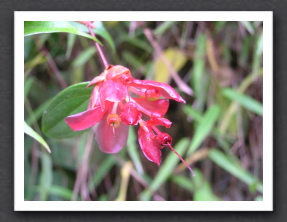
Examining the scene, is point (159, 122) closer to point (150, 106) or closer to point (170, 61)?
point (150, 106)

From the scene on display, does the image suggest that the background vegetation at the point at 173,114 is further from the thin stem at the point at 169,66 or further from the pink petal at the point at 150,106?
the pink petal at the point at 150,106

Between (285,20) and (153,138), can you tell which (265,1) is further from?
(153,138)

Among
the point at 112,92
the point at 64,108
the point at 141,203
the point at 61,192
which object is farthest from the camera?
the point at 61,192

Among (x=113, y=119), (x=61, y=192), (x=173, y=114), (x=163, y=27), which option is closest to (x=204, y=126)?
(x=173, y=114)

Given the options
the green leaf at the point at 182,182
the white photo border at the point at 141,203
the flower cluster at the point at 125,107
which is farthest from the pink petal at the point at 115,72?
the green leaf at the point at 182,182

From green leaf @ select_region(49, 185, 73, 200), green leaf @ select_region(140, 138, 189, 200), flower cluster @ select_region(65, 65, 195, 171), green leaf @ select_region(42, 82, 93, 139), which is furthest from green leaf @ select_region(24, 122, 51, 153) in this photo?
green leaf @ select_region(140, 138, 189, 200)

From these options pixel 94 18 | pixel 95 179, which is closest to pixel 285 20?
pixel 94 18
